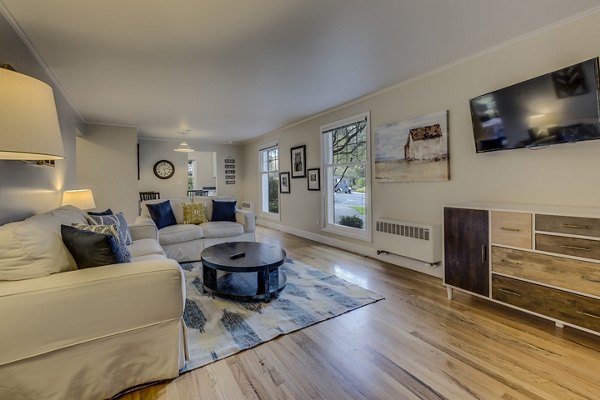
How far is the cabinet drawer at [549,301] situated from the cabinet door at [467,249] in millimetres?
123

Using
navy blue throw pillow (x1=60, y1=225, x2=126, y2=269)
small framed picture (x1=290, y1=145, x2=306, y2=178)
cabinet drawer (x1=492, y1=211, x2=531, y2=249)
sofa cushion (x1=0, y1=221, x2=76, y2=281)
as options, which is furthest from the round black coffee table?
small framed picture (x1=290, y1=145, x2=306, y2=178)

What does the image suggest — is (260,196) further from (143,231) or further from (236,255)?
(236,255)

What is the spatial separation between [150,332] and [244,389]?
621mm

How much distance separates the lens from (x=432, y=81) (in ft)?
10.7

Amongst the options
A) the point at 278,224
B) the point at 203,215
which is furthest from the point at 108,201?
the point at 278,224

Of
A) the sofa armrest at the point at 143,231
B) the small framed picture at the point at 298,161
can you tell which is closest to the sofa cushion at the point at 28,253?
the sofa armrest at the point at 143,231

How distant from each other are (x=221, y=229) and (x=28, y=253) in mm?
2765

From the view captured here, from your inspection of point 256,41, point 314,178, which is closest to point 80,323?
point 256,41

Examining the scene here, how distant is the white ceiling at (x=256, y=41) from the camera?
1967mm

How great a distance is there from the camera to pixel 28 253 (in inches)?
58.8

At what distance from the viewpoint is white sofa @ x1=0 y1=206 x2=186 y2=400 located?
134 centimetres

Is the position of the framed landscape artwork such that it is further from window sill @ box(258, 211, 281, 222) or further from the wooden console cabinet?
window sill @ box(258, 211, 281, 222)

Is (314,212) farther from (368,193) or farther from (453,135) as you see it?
(453,135)

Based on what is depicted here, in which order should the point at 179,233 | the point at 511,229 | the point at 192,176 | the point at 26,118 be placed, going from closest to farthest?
the point at 26,118
the point at 511,229
the point at 179,233
the point at 192,176
